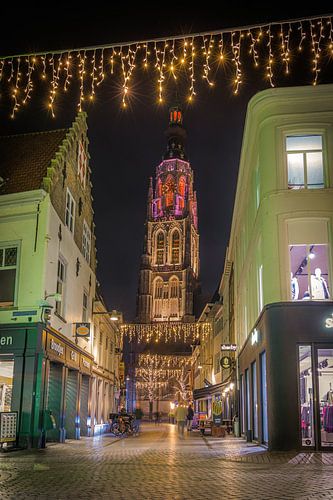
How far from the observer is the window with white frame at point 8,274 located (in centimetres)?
1942

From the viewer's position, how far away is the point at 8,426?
54.6 ft

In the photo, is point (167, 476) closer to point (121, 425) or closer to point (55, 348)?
point (55, 348)

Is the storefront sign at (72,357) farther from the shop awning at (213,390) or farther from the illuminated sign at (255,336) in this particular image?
the shop awning at (213,390)

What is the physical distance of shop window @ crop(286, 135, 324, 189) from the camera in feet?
59.9

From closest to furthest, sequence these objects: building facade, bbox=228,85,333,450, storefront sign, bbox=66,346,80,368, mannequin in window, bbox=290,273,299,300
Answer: building facade, bbox=228,85,333,450, mannequin in window, bbox=290,273,299,300, storefront sign, bbox=66,346,80,368

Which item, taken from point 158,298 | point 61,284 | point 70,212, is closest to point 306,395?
point 61,284

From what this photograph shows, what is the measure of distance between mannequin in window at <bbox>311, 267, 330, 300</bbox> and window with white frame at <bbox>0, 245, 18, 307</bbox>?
930cm

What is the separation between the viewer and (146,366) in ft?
376

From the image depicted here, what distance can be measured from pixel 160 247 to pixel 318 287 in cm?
11933

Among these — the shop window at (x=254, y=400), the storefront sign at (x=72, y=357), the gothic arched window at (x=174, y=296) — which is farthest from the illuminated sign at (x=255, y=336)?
the gothic arched window at (x=174, y=296)

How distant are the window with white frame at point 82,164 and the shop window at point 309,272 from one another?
478 inches

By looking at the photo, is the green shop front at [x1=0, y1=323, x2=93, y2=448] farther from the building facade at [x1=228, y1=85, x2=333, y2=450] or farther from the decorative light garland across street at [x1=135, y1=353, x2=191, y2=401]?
the decorative light garland across street at [x1=135, y1=353, x2=191, y2=401]

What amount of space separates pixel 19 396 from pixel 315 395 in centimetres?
863

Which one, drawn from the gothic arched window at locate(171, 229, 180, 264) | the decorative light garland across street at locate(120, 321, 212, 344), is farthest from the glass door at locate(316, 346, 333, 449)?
the gothic arched window at locate(171, 229, 180, 264)
